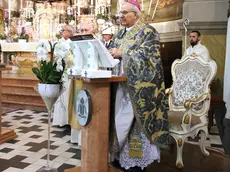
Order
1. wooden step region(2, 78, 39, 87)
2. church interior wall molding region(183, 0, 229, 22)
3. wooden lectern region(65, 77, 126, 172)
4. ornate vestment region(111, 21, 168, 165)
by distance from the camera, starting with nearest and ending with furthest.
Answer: wooden lectern region(65, 77, 126, 172) → ornate vestment region(111, 21, 168, 165) → church interior wall molding region(183, 0, 229, 22) → wooden step region(2, 78, 39, 87)

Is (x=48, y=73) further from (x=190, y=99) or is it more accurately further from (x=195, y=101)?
(x=190, y=99)

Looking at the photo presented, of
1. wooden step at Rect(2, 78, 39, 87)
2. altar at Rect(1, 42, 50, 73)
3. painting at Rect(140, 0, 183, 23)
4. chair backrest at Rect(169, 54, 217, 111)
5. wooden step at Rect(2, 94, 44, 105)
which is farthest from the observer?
altar at Rect(1, 42, 50, 73)

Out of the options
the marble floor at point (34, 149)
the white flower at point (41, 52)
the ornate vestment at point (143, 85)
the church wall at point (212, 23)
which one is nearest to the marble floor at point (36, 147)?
the marble floor at point (34, 149)

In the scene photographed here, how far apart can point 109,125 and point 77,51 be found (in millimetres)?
762

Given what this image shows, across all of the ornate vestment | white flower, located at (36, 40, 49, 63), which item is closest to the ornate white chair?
the ornate vestment

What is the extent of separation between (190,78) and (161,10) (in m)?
5.02

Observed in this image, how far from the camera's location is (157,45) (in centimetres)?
270

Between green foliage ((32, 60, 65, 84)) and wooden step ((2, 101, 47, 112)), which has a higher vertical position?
green foliage ((32, 60, 65, 84))

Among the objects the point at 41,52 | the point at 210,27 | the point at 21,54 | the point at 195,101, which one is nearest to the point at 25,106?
the point at 21,54

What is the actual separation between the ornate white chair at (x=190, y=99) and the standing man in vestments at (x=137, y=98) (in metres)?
0.39

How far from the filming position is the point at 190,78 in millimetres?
3664

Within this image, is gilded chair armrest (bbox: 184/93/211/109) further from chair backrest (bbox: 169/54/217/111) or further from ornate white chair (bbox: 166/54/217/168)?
chair backrest (bbox: 169/54/217/111)

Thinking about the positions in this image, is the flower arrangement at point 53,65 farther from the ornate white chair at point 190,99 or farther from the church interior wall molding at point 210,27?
the church interior wall molding at point 210,27

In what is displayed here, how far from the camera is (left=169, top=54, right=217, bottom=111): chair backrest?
349 centimetres
